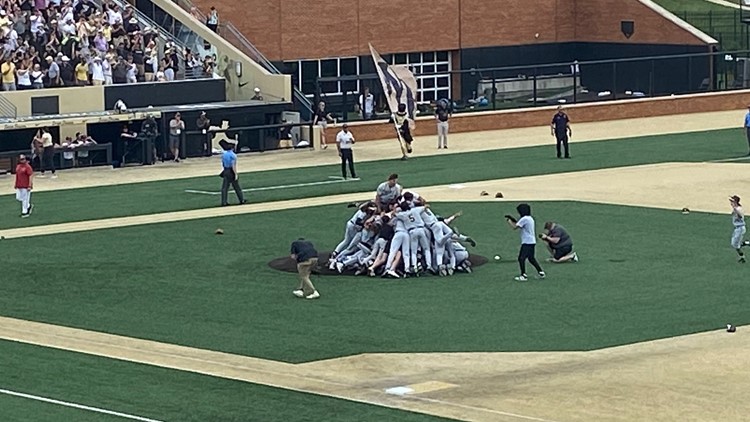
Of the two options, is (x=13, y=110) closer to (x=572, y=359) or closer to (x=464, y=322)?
(x=464, y=322)

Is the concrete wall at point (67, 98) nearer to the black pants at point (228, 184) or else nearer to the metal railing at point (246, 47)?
the metal railing at point (246, 47)

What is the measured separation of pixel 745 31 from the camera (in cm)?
7219

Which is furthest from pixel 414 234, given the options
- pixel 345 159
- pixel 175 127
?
pixel 175 127

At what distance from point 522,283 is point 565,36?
4508cm

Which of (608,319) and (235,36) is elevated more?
(235,36)

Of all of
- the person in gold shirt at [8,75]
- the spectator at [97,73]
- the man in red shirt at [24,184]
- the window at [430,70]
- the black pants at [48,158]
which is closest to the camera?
the man in red shirt at [24,184]

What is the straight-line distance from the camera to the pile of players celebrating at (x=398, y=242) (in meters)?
30.9

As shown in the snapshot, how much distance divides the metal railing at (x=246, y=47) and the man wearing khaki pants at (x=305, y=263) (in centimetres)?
2985

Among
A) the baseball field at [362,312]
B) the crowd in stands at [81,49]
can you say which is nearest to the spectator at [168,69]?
the crowd in stands at [81,49]

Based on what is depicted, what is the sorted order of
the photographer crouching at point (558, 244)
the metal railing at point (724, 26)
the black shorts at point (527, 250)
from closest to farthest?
the black shorts at point (527, 250), the photographer crouching at point (558, 244), the metal railing at point (724, 26)

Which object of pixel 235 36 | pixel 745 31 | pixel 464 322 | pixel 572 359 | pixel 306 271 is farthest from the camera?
pixel 745 31

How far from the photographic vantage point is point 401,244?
3102 centimetres

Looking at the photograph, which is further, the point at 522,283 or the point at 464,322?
the point at 522,283

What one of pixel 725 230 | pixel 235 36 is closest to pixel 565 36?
pixel 235 36
